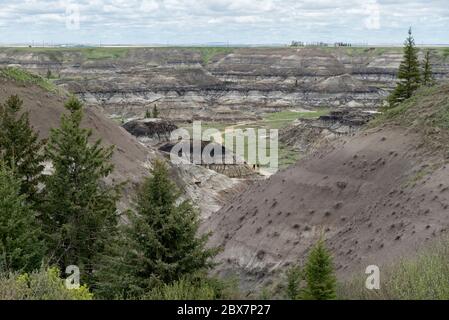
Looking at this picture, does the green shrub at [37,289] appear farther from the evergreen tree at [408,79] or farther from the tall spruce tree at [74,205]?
the evergreen tree at [408,79]

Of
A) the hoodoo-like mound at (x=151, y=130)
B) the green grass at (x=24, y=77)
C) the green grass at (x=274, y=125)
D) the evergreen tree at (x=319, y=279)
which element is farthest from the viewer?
the green grass at (x=274, y=125)

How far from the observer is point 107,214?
2669 cm

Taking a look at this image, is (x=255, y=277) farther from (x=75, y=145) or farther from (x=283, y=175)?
(x=75, y=145)

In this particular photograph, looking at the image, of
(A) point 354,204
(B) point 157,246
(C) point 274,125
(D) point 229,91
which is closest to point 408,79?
(A) point 354,204

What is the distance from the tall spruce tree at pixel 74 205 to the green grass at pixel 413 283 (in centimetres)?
1175

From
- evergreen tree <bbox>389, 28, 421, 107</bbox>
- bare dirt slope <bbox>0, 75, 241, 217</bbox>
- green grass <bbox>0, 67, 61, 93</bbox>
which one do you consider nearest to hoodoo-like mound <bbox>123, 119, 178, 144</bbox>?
bare dirt slope <bbox>0, 75, 241, 217</bbox>

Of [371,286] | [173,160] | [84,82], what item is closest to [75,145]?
[371,286]

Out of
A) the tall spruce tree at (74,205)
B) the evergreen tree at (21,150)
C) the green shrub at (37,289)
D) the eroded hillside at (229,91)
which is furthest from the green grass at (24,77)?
the eroded hillside at (229,91)

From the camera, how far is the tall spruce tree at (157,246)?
60.3ft

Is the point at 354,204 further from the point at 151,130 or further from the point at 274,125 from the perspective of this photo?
the point at 274,125

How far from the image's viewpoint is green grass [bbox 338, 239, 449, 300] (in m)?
16.0

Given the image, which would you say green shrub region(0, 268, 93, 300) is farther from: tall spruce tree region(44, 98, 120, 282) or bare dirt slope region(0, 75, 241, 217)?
bare dirt slope region(0, 75, 241, 217)

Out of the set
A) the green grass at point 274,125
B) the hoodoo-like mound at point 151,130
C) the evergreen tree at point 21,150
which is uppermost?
the evergreen tree at point 21,150

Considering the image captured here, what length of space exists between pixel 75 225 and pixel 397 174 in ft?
57.4
